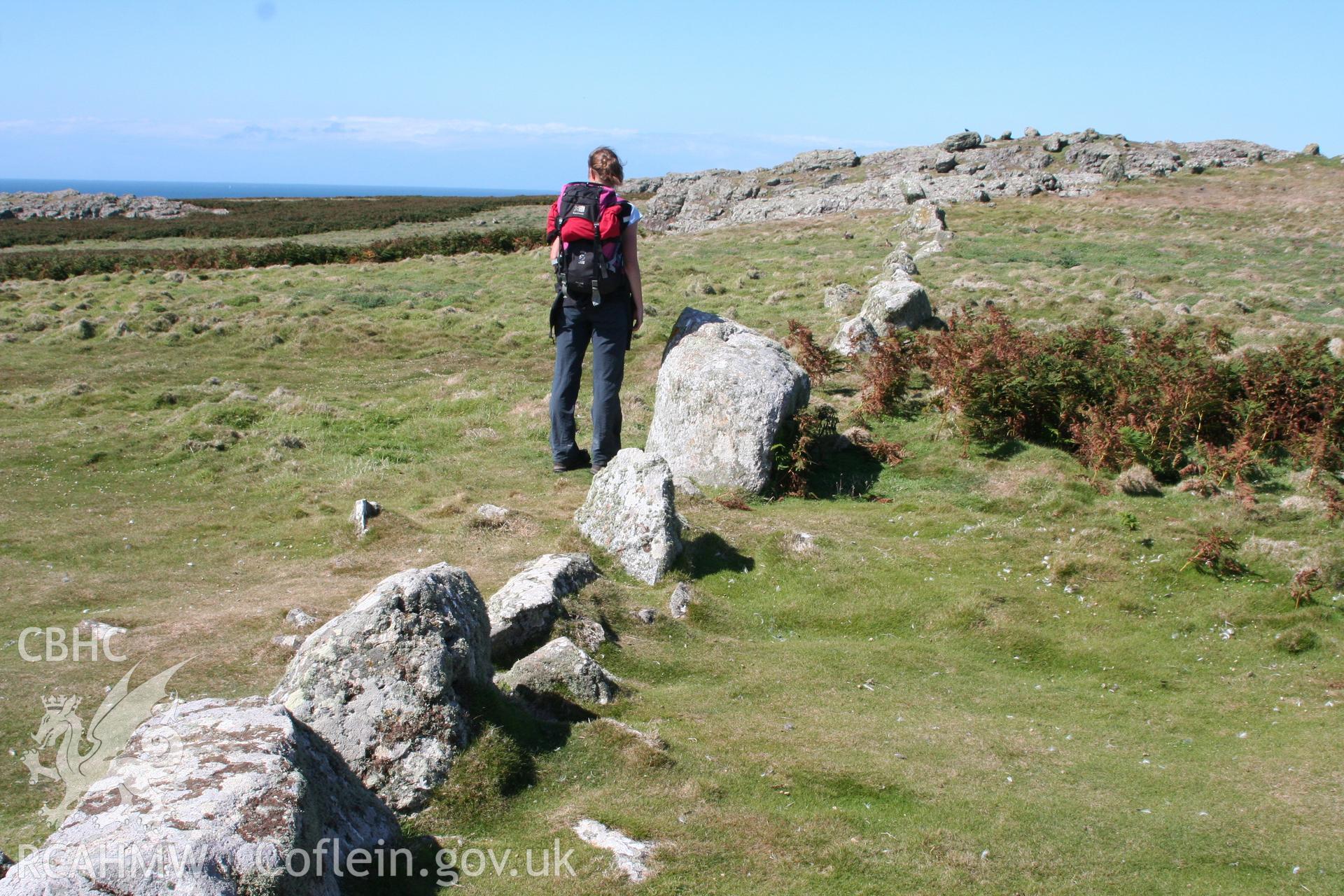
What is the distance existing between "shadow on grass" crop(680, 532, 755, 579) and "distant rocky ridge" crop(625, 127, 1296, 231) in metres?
44.9

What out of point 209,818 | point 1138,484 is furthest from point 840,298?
point 209,818

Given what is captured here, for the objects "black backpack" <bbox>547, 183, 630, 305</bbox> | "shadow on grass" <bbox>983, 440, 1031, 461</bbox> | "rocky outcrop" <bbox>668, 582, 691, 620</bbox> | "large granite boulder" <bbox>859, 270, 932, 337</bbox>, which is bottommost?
"rocky outcrop" <bbox>668, 582, 691, 620</bbox>

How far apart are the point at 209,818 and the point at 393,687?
5.46 feet

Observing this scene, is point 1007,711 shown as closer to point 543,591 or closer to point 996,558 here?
point 996,558

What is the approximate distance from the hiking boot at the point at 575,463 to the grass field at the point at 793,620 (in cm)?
29

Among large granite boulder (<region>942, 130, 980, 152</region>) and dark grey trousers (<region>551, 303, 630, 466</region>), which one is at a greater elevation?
large granite boulder (<region>942, 130, 980, 152</region>)

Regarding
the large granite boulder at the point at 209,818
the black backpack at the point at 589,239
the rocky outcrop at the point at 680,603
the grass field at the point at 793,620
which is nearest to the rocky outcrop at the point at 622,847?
the grass field at the point at 793,620

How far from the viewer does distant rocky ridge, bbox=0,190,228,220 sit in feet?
251

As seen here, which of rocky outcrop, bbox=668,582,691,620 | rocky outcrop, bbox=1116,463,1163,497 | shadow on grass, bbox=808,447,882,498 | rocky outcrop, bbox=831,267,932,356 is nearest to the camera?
rocky outcrop, bbox=668,582,691,620

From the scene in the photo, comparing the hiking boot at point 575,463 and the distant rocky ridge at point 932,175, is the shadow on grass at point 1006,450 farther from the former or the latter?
the distant rocky ridge at point 932,175

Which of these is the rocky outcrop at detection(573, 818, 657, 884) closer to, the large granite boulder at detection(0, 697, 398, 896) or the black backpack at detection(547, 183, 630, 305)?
the large granite boulder at detection(0, 697, 398, 896)

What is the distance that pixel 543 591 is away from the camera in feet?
26.4

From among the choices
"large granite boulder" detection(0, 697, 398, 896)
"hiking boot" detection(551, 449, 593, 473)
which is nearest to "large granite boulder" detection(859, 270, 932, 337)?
"hiking boot" detection(551, 449, 593, 473)

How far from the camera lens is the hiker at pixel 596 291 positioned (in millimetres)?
10859
